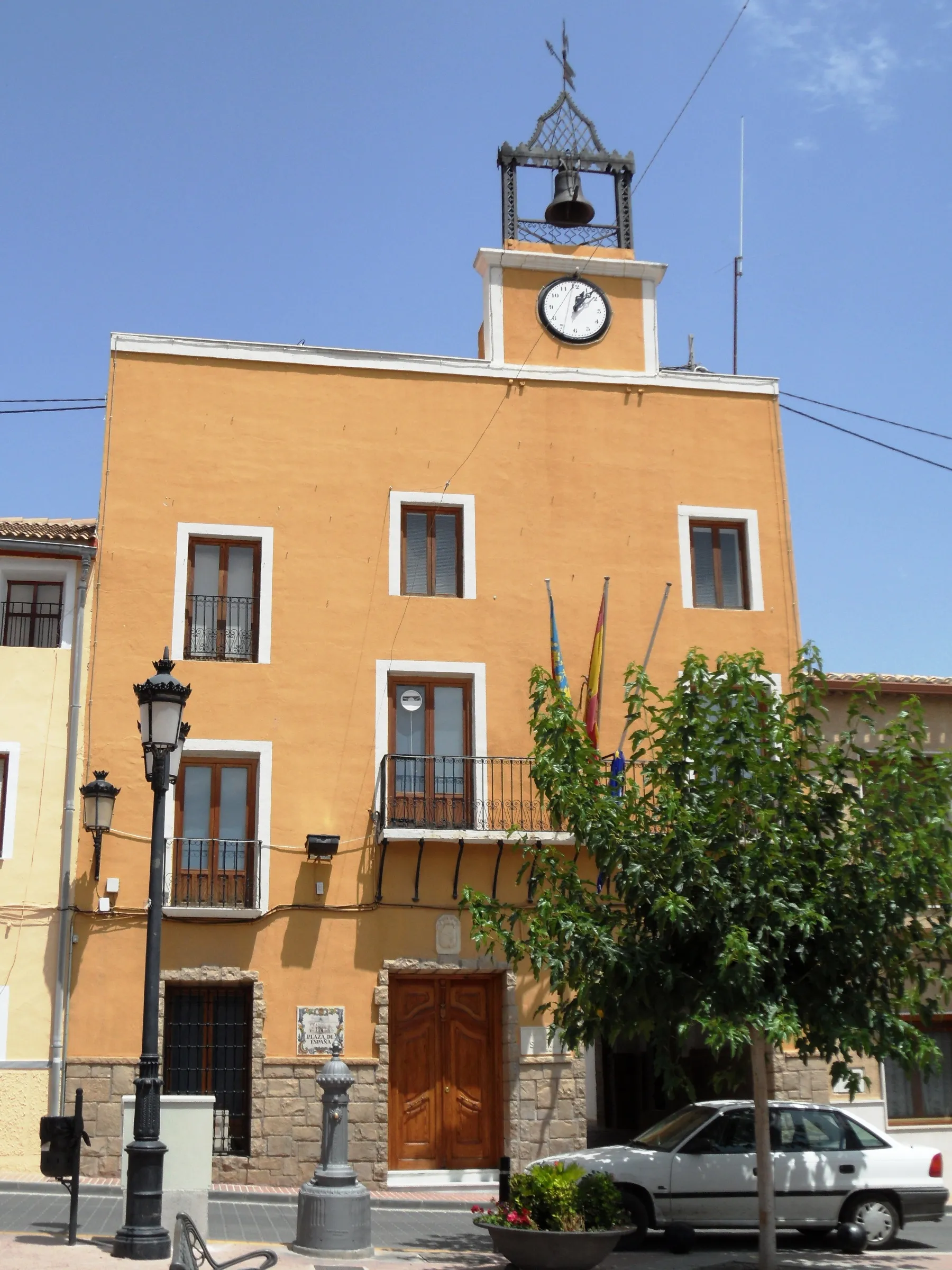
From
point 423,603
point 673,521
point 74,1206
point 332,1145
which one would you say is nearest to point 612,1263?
point 332,1145

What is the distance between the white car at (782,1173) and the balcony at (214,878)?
5.29m

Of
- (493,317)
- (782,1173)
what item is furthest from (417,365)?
(782,1173)

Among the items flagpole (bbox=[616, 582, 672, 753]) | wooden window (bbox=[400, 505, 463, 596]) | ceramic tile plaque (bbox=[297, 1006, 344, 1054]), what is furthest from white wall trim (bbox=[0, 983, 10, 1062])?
flagpole (bbox=[616, 582, 672, 753])

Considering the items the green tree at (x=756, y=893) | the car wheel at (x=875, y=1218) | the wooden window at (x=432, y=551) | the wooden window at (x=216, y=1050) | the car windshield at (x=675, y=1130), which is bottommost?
the car wheel at (x=875, y=1218)

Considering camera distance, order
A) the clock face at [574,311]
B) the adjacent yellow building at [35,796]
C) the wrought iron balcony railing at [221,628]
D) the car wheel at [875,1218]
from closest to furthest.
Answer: the car wheel at [875,1218], the adjacent yellow building at [35,796], the wrought iron balcony railing at [221,628], the clock face at [574,311]

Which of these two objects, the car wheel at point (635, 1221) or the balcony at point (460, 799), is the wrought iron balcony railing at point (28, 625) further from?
the car wheel at point (635, 1221)

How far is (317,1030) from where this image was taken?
1736 centimetres

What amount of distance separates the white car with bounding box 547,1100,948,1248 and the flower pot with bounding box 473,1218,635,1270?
190cm

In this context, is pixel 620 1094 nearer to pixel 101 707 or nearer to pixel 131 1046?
pixel 131 1046

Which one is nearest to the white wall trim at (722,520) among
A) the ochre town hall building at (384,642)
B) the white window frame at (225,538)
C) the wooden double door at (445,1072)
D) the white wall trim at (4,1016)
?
the ochre town hall building at (384,642)

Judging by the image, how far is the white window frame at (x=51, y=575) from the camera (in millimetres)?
18000

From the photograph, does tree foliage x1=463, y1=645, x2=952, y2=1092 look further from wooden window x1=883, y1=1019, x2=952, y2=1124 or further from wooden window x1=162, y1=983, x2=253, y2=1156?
wooden window x1=883, y1=1019, x2=952, y2=1124

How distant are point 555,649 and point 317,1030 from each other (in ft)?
18.6

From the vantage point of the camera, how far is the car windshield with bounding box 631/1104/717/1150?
46.7ft
